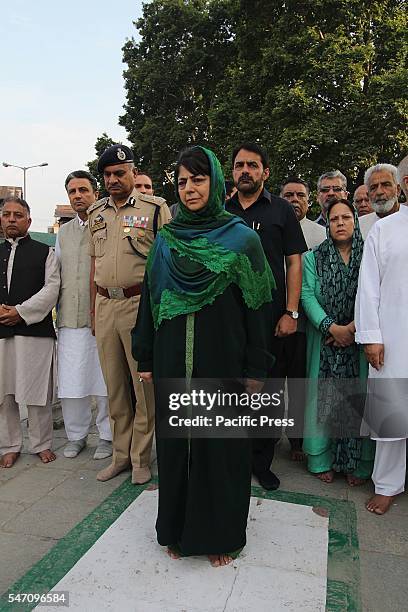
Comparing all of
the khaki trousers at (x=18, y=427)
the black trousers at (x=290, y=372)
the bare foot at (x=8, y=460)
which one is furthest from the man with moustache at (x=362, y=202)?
Result: the bare foot at (x=8, y=460)

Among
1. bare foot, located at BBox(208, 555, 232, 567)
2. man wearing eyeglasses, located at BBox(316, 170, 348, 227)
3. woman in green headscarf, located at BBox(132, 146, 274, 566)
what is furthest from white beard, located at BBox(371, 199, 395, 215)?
bare foot, located at BBox(208, 555, 232, 567)

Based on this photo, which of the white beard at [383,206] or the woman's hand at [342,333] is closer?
the woman's hand at [342,333]

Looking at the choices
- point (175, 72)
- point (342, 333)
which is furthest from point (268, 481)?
point (175, 72)

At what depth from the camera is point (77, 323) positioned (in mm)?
3938

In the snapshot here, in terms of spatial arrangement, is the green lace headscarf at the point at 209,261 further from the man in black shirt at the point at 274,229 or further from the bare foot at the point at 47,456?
the bare foot at the point at 47,456

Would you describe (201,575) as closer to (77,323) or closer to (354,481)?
(354,481)

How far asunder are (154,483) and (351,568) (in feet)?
4.54

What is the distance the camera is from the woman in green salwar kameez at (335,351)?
11.1 feet

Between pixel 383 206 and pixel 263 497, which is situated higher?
pixel 383 206

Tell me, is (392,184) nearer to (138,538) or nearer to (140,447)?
(140,447)

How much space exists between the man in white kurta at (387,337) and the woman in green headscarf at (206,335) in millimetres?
930

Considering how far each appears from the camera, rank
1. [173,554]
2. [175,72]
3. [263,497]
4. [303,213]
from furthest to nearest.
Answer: [175,72] < [303,213] < [263,497] < [173,554]

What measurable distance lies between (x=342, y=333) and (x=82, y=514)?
6.52 ft

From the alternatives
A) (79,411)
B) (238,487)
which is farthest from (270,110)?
(238,487)
